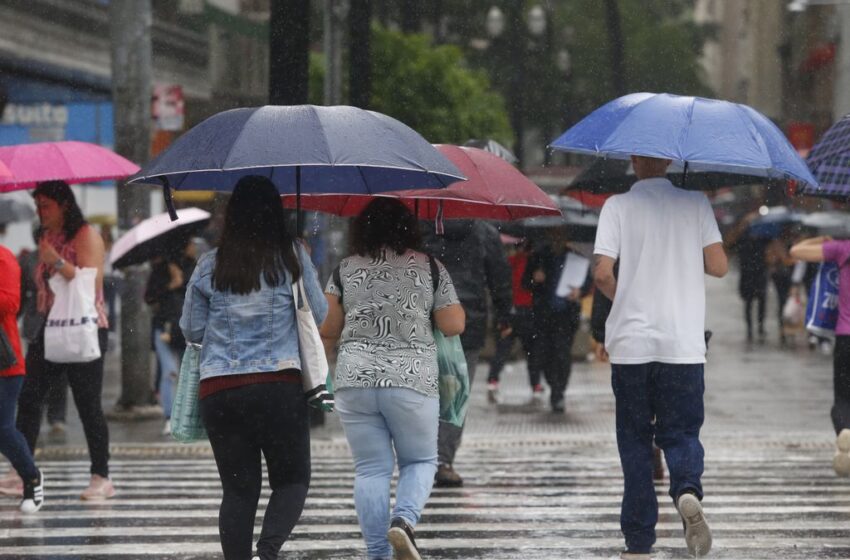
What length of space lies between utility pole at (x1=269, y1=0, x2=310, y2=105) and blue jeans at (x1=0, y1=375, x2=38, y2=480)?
493 cm

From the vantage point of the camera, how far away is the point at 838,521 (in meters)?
8.62

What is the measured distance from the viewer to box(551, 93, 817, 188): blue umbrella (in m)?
6.91

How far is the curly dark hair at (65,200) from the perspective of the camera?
9.43 metres

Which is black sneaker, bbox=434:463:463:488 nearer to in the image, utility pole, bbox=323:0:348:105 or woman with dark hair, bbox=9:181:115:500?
woman with dark hair, bbox=9:181:115:500

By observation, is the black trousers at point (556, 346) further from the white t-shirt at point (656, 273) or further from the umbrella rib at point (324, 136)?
the umbrella rib at point (324, 136)

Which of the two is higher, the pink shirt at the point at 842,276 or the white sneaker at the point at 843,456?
the pink shirt at the point at 842,276

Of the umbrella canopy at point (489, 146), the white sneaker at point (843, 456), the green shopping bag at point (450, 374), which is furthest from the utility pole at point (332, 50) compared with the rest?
the green shopping bag at point (450, 374)

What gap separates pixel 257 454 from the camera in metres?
6.35

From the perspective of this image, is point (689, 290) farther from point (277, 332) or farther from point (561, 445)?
point (561, 445)

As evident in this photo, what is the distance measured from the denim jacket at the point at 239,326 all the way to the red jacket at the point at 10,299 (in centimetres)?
261

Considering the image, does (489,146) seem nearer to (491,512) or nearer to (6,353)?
(491,512)

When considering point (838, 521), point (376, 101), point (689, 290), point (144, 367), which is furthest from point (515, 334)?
point (376, 101)

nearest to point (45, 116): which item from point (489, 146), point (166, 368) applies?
point (166, 368)

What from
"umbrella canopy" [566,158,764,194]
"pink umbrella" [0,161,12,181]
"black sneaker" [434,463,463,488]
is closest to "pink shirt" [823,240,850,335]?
"umbrella canopy" [566,158,764,194]
